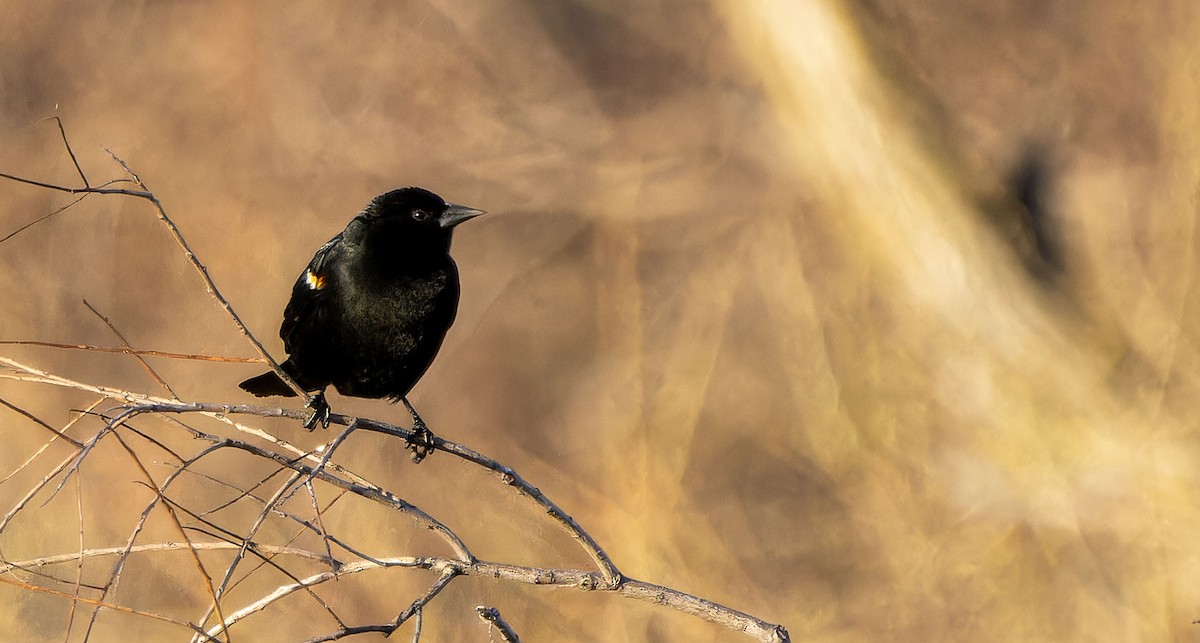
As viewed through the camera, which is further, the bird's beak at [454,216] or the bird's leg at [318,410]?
the bird's beak at [454,216]

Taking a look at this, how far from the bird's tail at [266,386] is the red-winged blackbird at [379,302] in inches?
7.0

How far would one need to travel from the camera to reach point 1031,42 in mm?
4578

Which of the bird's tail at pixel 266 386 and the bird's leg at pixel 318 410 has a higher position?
the bird's tail at pixel 266 386

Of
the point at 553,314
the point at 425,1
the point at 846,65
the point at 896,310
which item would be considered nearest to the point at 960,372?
the point at 896,310

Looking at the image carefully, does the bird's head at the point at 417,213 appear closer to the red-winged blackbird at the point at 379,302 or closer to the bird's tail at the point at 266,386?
the red-winged blackbird at the point at 379,302

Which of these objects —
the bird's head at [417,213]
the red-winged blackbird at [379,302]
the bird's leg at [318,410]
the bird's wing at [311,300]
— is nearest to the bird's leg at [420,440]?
the red-winged blackbird at [379,302]

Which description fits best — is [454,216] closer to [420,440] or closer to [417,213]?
[417,213]

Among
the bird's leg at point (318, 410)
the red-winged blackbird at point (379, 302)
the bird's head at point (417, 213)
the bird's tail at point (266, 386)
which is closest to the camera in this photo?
the bird's leg at point (318, 410)

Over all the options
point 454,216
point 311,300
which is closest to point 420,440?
point 311,300

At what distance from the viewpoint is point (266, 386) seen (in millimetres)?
3480

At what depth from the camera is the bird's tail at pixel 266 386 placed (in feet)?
11.4

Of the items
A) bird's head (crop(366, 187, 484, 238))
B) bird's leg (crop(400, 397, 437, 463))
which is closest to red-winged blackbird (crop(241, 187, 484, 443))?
bird's head (crop(366, 187, 484, 238))

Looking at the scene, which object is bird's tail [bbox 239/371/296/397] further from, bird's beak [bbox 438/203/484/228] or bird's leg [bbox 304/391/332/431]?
bird's beak [bbox 438/203/484/228]

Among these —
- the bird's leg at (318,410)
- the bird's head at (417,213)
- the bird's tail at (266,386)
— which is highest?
the bird's head at (417,213)
